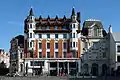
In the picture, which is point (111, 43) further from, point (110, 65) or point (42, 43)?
point (42, 43)

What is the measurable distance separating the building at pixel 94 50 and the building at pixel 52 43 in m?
2.28

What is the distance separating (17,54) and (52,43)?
1187cm

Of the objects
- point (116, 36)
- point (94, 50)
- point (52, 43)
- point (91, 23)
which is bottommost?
point (94, 50)

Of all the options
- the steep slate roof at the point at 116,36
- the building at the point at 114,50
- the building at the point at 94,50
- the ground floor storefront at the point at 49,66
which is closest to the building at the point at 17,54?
the ground floor storefront at the point at 49,66

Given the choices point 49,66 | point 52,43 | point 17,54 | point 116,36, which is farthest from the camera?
point 17,54

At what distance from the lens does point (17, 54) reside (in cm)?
11262

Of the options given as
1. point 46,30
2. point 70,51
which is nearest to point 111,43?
point 70,51

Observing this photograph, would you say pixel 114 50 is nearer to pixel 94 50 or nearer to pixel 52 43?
pixel 94 50

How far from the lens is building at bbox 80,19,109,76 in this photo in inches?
4273

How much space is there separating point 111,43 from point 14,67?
106 ft

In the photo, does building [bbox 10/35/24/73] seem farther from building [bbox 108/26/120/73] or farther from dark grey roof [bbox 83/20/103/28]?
building [bbox 108/26/120/73]

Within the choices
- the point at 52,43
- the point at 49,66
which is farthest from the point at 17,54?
the point at 52,43

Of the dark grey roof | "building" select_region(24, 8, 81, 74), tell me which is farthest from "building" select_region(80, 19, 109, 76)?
"building" select_region(24, 8, 81, 74)

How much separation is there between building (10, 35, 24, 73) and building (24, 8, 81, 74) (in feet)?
6.28
